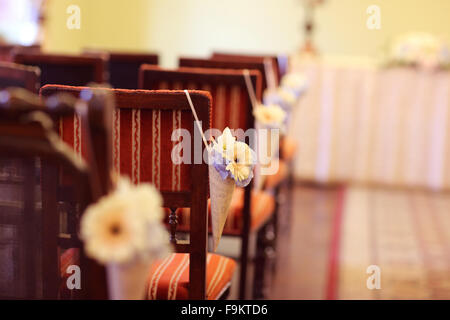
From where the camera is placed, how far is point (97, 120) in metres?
0.74

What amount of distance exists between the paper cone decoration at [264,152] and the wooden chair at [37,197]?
1018 mm

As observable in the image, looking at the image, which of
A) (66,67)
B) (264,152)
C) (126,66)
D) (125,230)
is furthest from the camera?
(126,66)

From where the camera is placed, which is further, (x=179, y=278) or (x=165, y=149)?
(x=179, y=278)

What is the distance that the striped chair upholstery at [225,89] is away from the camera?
6.54ft

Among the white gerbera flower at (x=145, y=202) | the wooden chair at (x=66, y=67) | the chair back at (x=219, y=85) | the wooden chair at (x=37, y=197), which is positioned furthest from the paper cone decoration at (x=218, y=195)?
the wooden chair at (x=66, y=67)

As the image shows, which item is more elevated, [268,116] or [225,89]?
[225,89]

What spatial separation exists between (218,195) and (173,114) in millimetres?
221

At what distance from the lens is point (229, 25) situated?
614cm

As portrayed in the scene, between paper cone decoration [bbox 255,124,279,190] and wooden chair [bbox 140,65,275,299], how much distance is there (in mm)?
113

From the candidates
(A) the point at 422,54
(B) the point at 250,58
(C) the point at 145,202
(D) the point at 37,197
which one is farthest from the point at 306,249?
(C) the point at 145,202

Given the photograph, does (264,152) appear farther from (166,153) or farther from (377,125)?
(377,125)

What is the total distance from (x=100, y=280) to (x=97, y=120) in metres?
0.23
